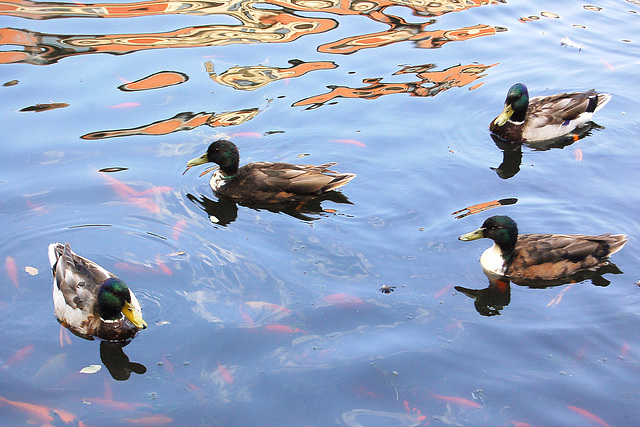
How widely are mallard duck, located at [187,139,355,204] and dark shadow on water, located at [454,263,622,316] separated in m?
2.25

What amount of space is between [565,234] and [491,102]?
376 cm

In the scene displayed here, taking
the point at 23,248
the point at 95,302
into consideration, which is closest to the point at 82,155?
the point at 23,248

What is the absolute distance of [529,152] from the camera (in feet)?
32.0

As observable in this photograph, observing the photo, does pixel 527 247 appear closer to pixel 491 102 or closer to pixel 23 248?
pixel 491 102

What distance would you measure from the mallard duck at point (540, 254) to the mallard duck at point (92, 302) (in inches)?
142

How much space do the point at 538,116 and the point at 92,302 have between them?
6817 mm

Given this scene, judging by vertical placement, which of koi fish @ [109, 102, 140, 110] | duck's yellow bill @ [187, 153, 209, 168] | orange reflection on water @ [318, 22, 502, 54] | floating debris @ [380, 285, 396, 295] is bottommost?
floating debris @ [380, 285, 396, 295]

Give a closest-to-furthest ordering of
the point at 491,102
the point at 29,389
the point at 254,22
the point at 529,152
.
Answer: the point at 29,389 < the point at 529,152 < the point at 491,102 < the point at 254,22

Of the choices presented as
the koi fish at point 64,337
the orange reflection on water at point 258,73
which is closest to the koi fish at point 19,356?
the koi fish at point 64,337

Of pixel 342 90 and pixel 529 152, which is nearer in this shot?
pixel 529 152

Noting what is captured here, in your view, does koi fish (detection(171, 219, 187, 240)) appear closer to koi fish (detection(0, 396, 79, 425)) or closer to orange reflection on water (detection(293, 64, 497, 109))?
koi fish (detection(0, 396, 79, 425))

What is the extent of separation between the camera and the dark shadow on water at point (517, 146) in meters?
9.16

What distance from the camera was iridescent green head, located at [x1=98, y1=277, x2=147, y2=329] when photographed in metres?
6.00

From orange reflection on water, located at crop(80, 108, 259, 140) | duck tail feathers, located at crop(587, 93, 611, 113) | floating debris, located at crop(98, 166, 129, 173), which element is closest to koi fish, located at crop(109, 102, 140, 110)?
orange reflection on water, located at crop(80, 108, 259, 140)
